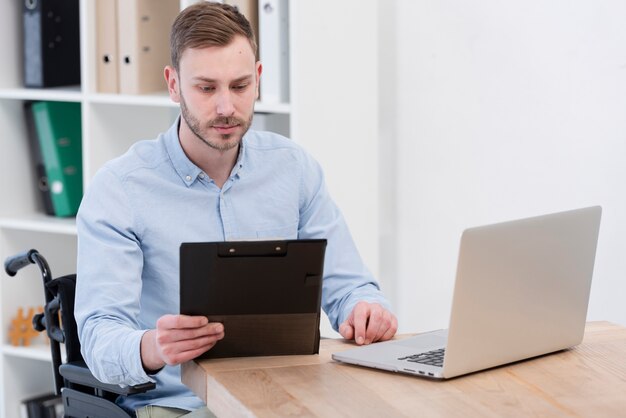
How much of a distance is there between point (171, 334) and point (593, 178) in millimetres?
1425

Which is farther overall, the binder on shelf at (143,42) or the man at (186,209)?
the binder on shelf at (143,42)

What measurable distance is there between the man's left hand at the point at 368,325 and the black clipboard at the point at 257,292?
159 mm

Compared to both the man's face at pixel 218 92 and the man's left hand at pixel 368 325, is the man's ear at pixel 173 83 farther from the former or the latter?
the man's left hand at pixel 368 325

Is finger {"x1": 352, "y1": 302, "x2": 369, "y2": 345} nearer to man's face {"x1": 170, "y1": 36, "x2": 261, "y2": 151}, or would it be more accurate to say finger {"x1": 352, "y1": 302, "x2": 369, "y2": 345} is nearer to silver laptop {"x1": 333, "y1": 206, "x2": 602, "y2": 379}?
silver laptop {"x1": 333, "y1": 206, "x2": 602, "y2": 379}

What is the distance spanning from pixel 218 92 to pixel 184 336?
1.79 ft

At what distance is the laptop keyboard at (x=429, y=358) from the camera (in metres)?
1.71

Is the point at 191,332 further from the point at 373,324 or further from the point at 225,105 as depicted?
the point at 225,105

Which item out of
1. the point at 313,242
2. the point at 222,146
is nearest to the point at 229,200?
the point at 222,146

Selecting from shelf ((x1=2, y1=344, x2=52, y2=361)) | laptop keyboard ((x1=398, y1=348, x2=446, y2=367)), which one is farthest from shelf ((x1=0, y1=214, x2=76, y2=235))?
laptop keyboard ((x1=398, y1=348, x2=446, y2=367))

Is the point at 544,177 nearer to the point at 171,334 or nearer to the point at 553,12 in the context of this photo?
the point at 553,12

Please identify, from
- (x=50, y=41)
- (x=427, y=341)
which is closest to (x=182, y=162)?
(x=427, y=341)

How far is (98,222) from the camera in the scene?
2012mm

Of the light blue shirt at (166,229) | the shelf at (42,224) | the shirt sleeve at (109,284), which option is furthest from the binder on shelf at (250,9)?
the shirt sleeve at (109,284)

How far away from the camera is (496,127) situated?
292 centimetres
